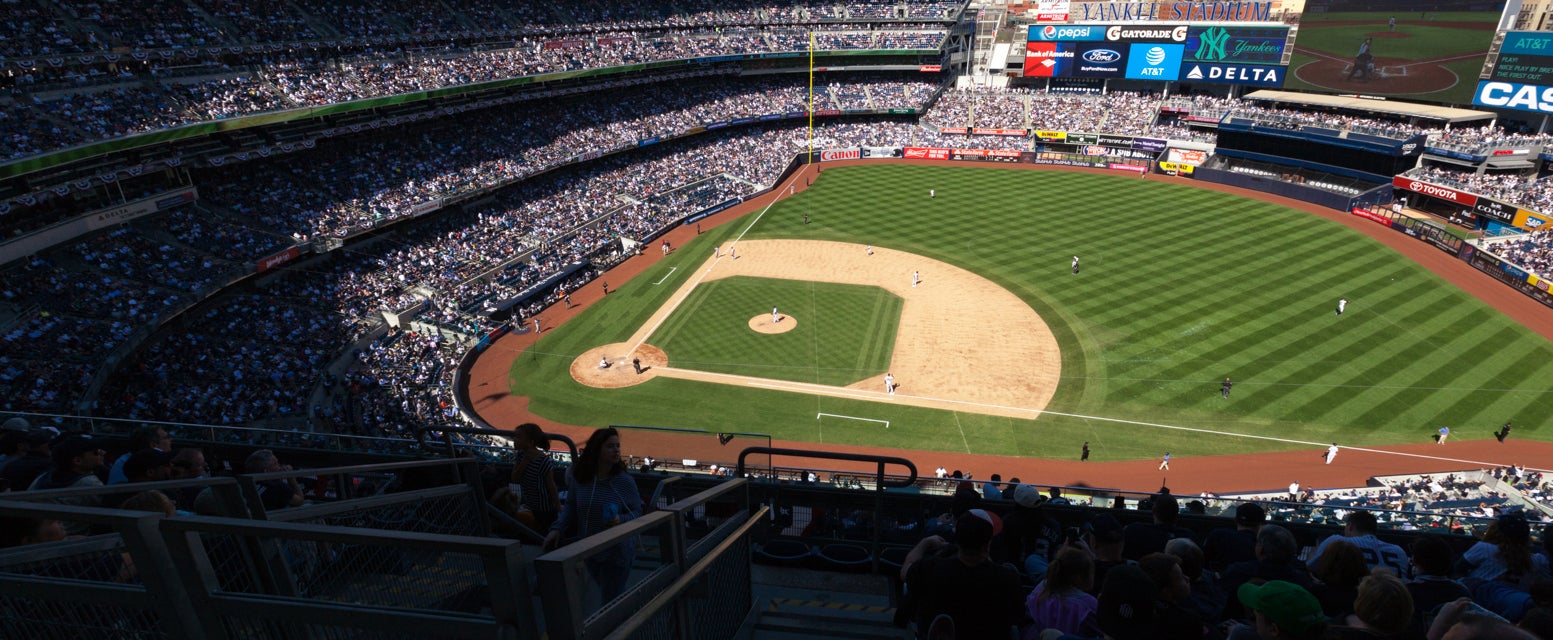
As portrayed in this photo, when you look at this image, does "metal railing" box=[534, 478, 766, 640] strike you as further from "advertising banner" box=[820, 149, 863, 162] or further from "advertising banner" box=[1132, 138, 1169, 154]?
"advertising banner" box=[1132, 138, 1169, 154]

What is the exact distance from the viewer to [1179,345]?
30.1 meters

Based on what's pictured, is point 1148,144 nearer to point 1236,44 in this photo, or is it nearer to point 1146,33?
point 1236,44

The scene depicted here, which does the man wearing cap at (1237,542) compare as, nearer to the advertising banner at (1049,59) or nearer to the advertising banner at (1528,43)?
the advertising banner at (1528,43)

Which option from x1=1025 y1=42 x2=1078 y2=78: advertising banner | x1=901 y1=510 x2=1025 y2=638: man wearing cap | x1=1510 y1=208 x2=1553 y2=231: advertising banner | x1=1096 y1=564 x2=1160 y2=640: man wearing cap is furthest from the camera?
x1=1025 y1=42 x2=1078 y2=78: advertising banner

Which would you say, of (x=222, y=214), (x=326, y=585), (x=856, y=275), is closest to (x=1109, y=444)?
(x=856, y=275)

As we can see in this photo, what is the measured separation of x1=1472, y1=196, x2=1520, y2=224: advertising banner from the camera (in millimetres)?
39531

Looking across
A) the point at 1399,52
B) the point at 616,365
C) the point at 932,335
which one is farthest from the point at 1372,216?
the point at 616,365

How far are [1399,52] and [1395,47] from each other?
461 mm

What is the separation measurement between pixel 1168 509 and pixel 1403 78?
197ft

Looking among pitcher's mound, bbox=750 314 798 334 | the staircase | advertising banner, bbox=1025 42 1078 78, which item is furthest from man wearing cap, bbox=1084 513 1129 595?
advertising banner, bbox=1025 42 1078 78

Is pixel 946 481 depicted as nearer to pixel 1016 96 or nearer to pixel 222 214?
pixel 222 214

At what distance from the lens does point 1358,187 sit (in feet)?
158

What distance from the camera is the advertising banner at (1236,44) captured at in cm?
5547

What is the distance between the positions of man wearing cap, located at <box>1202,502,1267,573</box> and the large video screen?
2271 inches
